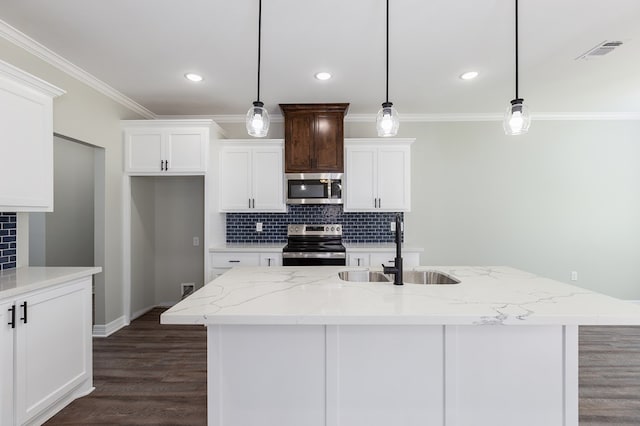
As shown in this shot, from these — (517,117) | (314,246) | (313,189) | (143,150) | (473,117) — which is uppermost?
(473,117)

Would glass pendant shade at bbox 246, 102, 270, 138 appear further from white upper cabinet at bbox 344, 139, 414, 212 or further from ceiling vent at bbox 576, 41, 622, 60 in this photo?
→ ceiling vent at bbox 576, 41, 622, 60

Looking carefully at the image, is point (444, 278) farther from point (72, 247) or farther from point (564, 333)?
point (72, 247)

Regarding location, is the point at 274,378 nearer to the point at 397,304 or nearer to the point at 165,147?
the point at 397,304

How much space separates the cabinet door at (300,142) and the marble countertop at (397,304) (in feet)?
7.14

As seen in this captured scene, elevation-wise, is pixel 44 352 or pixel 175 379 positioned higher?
pixel 44 352

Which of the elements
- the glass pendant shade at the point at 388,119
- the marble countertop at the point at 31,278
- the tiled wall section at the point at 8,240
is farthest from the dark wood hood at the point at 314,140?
the tiled wall section at the point at 8,240

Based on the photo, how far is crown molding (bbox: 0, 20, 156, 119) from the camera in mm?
2346

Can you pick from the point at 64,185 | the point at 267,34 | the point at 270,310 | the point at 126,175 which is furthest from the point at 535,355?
the point at 64,185

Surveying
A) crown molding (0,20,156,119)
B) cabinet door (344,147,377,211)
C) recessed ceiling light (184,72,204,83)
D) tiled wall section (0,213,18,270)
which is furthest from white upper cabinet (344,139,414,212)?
tiled wall section (0,213,18,270)

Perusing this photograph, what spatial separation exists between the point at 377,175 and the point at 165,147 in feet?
8.25

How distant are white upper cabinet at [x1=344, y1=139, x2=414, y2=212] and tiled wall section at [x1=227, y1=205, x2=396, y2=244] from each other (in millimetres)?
308

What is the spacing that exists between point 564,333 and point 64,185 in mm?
5306

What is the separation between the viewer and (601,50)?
8.63ft

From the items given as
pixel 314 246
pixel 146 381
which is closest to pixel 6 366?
pixel 146 381
